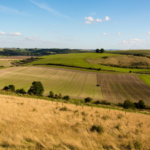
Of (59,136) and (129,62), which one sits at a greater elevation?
(129,62)

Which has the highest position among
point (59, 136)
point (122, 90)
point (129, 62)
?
point (129, 62)

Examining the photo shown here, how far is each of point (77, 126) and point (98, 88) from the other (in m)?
46.7

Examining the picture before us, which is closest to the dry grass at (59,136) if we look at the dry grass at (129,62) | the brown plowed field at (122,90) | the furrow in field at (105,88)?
the brown plowed field at (122,90)

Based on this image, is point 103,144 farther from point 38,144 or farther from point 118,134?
point 38,144

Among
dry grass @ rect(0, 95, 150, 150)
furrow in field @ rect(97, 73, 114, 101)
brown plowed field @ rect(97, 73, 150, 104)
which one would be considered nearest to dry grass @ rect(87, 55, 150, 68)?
brown plowed field @ rect(97, 73, 150, 104)

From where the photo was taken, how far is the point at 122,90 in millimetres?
51438

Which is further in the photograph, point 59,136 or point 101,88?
point 101,88

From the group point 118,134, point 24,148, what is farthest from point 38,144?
point 118,134

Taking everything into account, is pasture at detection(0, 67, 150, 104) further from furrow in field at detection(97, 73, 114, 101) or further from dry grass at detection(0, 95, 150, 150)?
dry grass at detection(0, 95, 150, 150)

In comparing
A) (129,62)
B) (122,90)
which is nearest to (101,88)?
(122,90)

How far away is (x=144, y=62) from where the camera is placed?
108 meters

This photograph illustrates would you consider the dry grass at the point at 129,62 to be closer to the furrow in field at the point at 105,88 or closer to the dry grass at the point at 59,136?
the furrow in field at the point at 105,88

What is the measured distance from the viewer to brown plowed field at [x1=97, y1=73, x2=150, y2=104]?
4319 cm

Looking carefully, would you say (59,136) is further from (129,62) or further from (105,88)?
(129,62)
